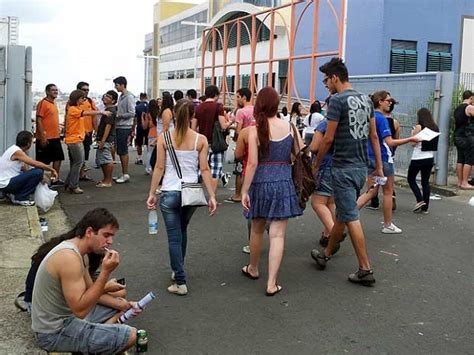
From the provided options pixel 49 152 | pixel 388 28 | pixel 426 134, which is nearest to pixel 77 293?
pixel 426 134

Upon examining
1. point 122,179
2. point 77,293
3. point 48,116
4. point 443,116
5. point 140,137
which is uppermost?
point 443,116

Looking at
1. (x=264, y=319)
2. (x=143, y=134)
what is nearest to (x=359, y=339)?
(x=264, y=319)

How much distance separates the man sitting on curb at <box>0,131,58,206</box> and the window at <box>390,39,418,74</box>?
14.4m

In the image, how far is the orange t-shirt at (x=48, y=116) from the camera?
9234mm

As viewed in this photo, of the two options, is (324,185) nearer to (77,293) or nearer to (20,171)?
(77,293)

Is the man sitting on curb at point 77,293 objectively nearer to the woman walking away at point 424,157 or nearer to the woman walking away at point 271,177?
the woman walking away at point 271,177

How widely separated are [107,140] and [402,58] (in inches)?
492

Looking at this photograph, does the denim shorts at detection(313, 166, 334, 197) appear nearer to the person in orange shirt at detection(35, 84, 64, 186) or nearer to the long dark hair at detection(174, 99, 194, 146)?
the long dark hair at detection(174, 99, 194, 146)

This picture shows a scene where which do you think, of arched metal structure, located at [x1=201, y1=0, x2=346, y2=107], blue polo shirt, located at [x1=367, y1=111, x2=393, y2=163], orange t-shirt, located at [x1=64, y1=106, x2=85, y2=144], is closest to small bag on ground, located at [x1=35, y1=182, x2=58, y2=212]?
orange t-shirt, located at [x1=64, y1=106, x2=85, y2=144]

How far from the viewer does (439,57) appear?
20.5 m

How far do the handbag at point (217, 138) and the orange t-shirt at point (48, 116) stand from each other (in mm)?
2595

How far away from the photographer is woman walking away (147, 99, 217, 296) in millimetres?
5105

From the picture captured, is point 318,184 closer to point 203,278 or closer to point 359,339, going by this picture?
point 203,278

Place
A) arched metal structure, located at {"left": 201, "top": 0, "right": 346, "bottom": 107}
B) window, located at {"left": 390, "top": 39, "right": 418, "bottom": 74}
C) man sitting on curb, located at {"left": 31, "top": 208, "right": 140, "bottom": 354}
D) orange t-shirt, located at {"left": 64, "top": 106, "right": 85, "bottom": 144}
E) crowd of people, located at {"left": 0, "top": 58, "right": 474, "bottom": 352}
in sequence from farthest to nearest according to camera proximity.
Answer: window, located at {"left": 390, "top": 39, "right": 418, "bottom": 74}, arched metal structure, located at {"left": 201, "top": 0, "right": 346, "bottom": 107}, orange t-shirt, located at {"left": 64, "top": 106, "right": 85, "bottom": 144}, crowd of people, located at {"left": 0, "top": 58, "right": 474, "bottom": 352}, man sitting on curb, located at {"left": 31, "top": 208, "right": 140, "bottom": 354}
